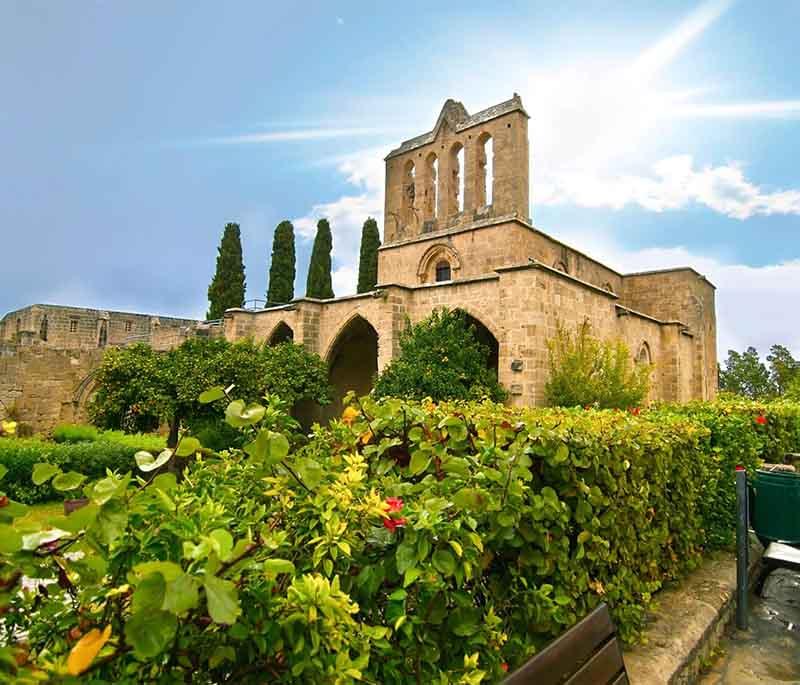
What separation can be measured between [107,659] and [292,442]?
1.30 meters

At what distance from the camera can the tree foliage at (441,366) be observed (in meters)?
11.2

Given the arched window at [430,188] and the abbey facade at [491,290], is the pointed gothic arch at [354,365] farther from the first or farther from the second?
the arched window at [430,188]

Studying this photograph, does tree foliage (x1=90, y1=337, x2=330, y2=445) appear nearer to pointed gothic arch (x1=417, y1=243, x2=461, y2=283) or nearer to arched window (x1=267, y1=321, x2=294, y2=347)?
arched window (x1=267, y1=321, x2=294, y2=347)

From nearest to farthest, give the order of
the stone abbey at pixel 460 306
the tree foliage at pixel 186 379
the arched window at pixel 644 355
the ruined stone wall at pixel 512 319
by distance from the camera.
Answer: the ruined stone wall at pixel 512 319 → the stone abbey at pixel 460 306 → the tree foliage at pixel 186 379 → the arched window at pixel 644 355

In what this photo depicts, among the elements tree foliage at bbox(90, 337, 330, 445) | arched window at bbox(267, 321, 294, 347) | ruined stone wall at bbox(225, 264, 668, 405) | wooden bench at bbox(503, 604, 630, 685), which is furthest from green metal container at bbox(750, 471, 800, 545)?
arched window at bbox(267, 321, 294, 347)

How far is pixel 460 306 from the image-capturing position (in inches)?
480

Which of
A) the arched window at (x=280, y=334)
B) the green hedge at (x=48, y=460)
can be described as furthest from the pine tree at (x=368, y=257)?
the green hedge at (x=48, y=460)

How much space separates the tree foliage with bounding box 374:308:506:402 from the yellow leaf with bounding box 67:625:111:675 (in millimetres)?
10106

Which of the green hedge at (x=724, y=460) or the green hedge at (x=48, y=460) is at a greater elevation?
the green hedge at (x=724, y=460)

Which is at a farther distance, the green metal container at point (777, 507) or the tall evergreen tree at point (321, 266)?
the tall evergreen tree at point (321, 266)

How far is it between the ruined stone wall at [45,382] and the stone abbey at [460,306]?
31mm

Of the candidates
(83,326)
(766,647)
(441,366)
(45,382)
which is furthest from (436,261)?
(766,647)

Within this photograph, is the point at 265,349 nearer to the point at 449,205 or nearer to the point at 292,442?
the point at 449,205

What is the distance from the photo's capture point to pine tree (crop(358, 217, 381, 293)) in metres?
28.7
